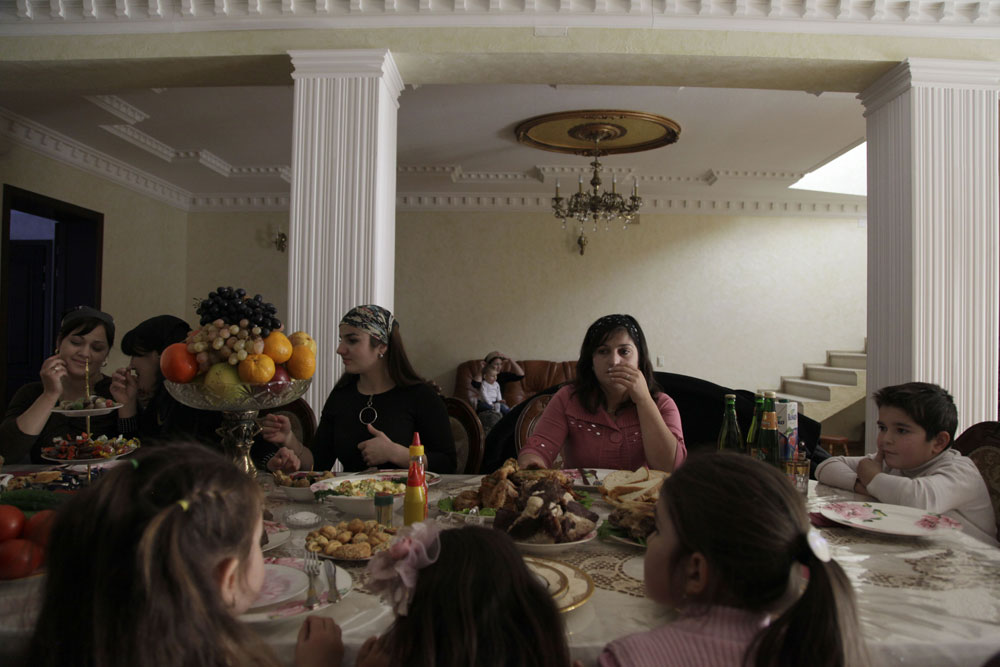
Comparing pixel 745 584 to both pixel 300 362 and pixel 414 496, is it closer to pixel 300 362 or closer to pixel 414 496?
pixel 414 496

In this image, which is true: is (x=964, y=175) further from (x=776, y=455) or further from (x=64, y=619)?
(x=64, y=619)

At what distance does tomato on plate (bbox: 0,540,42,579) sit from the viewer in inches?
43.8

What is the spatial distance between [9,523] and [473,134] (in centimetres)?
518

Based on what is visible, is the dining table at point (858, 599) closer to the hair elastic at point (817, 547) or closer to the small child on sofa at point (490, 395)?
the hair elastic at point (817, 547)

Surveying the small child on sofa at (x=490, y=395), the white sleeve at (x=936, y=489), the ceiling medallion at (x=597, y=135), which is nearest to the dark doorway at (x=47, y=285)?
the small child on sofa at (x=490, y=395)

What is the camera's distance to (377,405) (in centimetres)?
249

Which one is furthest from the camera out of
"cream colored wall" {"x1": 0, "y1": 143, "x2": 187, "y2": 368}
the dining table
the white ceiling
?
"cream colored wall" {"x1": 0, "y1": 143, "x2": 187, "y2": 368}

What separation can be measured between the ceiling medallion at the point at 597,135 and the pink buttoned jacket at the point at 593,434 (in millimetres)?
3545

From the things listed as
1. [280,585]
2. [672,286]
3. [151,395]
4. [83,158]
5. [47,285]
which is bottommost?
[280,585]

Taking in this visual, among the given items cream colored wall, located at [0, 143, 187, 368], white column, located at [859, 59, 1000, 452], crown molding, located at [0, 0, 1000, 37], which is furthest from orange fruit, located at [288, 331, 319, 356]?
cream colored wall, located at [0, 143, 187, 368]

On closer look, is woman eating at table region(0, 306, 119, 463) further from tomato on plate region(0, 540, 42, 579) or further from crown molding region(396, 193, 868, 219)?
crown molding region(396, 193, 868, 219)

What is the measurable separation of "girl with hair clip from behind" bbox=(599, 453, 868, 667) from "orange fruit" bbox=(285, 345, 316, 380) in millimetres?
994

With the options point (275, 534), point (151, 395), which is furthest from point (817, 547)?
point (151, 395)

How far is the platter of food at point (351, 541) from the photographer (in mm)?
1271
